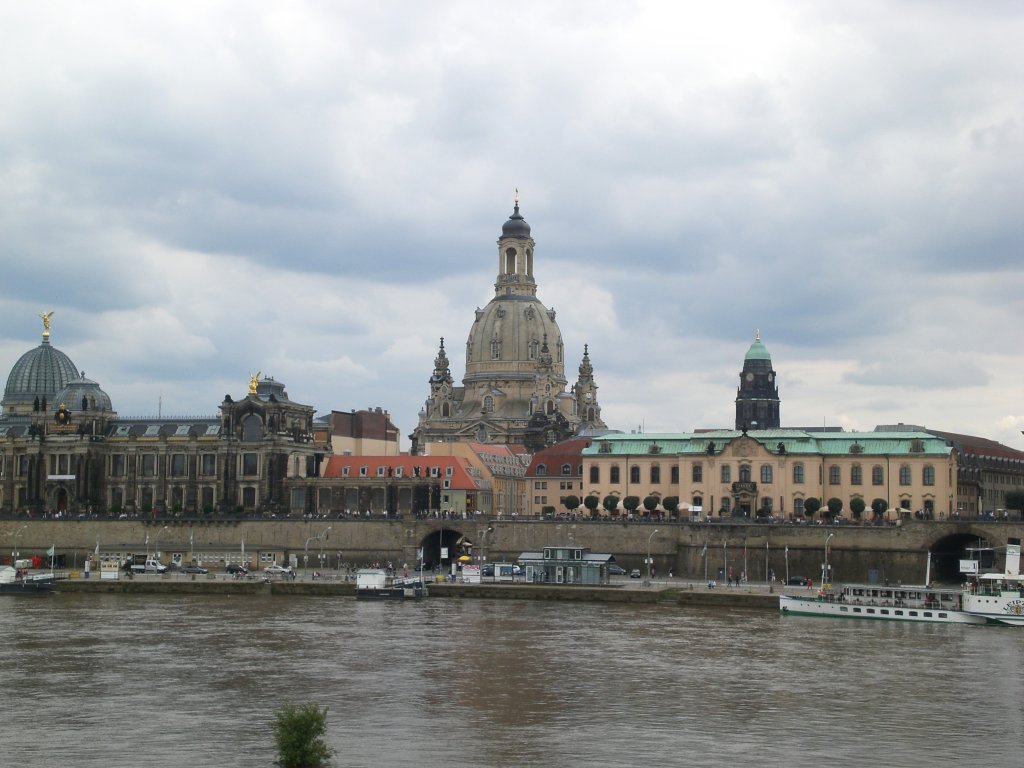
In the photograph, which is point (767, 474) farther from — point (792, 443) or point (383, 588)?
point (383, 588)

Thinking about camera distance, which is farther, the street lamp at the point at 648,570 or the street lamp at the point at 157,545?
the street lamp at the point at 157,545

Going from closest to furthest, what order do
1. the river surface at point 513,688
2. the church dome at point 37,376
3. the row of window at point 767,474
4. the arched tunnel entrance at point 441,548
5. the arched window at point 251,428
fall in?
the river surface at point 513,688 → the row of window at point 767,474 → the arched tunnel entrance at point 441,548 → the arched window at point 251,428 → the church dome at point 37,376

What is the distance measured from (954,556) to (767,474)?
17.3 metres

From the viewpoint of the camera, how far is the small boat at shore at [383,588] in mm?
105938

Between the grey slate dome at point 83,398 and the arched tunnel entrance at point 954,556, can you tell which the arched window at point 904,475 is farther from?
the grey slate dome at point 83,398

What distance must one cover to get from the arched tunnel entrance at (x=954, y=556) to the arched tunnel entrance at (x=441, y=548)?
3935cm

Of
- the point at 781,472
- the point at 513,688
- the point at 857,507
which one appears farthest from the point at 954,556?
the point at 513,688

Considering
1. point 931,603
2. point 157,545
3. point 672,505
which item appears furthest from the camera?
point 157,545

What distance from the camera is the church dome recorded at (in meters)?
190

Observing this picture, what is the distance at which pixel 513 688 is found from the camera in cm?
6197

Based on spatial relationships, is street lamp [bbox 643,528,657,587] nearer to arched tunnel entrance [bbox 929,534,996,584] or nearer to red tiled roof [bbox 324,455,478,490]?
arched tunnel entrance [bbox 929,534,996,584]

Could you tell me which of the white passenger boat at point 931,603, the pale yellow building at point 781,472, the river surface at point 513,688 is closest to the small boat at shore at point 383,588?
the river surface at point 513,688

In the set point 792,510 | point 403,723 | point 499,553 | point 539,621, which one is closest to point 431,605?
point 539,621

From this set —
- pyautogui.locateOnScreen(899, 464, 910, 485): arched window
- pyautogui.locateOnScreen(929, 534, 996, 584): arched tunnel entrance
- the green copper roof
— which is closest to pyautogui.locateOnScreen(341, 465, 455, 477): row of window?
the green copper roof
